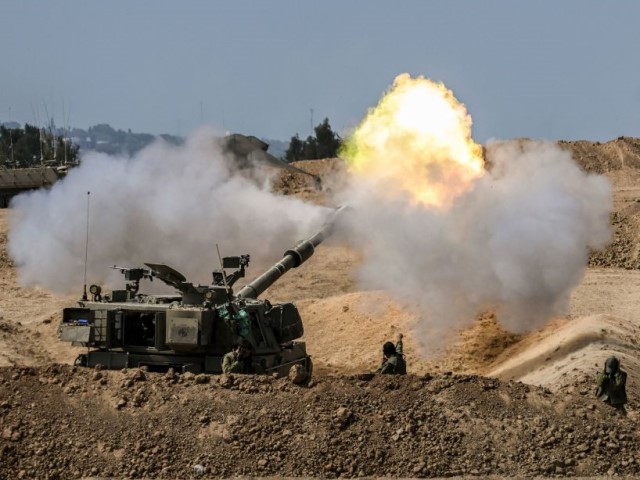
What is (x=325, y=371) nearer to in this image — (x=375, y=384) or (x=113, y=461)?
(x=375, y=384)

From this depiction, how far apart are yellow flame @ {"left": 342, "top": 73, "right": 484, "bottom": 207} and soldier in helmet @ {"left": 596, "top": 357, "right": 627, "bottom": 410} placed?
7.93 meters

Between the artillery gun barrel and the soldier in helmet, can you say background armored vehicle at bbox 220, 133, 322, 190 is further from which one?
the soldier in helmet

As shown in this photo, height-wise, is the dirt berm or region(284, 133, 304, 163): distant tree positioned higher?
region(284, 133, 304, 163): distant tree

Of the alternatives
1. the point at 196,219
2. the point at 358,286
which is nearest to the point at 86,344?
the point at 196,219

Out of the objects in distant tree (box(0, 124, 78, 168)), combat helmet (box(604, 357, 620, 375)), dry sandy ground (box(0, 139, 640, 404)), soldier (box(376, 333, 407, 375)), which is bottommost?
dry sandy ground (box(0, 139, 640, 404))

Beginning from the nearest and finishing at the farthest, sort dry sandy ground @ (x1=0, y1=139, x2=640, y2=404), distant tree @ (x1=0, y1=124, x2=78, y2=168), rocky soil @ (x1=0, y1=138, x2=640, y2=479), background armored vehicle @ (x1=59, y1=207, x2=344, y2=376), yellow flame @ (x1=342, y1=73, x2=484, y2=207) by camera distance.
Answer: rocky soil @ (x1=0, y1=138, x2=640, y2=479) → background armored vehicle @ (x1=59, y1=207, x2=344, y2=376) → dry sandy ground @ (x1=0, y1=139, x2=640, y2=404) → yellow flame @ (x1=342, y1=73, x2=484, y2=207) → distant tree @ (x1=0, y1=124, x2=78, y2=168)

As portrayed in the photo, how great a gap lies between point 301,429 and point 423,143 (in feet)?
32.6

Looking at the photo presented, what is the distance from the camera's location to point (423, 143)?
71.8 feet

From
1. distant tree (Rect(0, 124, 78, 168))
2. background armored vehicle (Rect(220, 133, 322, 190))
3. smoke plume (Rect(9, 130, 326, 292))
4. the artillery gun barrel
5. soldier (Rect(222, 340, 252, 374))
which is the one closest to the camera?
soldier (Rect(222, 340, 252, 374))

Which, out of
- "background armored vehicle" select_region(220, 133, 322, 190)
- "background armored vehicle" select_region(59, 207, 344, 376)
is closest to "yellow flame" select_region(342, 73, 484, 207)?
"background armored vehicle" select_region(59, 207, 344, 376)

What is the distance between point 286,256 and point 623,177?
29.5 metres

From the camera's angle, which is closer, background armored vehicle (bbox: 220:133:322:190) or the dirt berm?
the dirt berm

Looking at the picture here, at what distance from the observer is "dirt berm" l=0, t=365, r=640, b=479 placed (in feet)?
42.2

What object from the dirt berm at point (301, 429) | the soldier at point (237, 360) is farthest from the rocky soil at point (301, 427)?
the soldier at point (237, 360)
